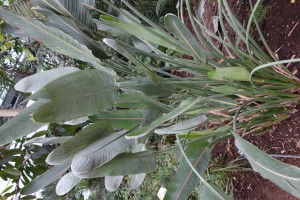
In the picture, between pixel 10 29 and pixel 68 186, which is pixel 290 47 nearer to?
pixel 68 186

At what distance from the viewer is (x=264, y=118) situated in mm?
1203

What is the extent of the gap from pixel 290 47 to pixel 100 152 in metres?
0.80

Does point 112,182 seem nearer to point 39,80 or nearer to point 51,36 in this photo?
point 39,80

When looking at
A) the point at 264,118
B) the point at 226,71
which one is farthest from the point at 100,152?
the point at 264,118

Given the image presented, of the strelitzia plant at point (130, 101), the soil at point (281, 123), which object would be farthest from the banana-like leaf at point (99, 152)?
the soil at point (281, 123)

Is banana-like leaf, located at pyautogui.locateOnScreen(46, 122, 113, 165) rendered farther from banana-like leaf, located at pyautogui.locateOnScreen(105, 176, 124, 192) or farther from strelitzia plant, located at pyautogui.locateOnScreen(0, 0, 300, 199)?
banana-like leaf, located at pyautogui.locateOnScreen(105, 176, 124, 192)

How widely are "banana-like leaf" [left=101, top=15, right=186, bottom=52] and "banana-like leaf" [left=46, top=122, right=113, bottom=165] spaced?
274mm

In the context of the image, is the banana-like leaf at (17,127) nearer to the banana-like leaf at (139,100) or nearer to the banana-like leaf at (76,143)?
the banana-like leaf at (76,143)

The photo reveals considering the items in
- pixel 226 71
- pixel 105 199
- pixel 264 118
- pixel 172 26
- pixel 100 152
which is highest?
pixel 172 26

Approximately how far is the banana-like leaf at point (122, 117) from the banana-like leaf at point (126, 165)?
0.58 ft

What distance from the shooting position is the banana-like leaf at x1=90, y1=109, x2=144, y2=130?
3.58ft

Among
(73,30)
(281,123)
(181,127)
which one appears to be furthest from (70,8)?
(281,123)

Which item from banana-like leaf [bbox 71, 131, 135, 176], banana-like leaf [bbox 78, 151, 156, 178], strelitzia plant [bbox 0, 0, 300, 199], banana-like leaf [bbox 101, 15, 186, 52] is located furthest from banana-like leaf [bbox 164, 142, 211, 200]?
banana-like leaf [bbox 101, 15, 186, 52]

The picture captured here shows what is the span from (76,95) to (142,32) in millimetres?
354
